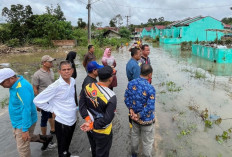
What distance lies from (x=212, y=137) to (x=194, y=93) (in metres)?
2.99

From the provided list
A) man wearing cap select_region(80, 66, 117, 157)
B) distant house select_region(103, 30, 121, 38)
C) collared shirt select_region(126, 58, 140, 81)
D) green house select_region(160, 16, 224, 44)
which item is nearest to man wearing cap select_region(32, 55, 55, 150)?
man wearing cap select_region(80, 66, 117, 157)

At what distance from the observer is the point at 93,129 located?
7.18 feet

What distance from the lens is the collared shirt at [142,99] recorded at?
2.45 meters

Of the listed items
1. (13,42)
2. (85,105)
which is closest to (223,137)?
(85,105)

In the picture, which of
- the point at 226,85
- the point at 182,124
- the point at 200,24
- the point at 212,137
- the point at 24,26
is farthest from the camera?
the point at 200,24

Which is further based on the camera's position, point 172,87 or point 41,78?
point 172,87

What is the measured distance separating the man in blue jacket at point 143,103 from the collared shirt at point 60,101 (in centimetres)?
87

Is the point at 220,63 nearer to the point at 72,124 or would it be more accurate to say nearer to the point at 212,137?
the point at 212,137

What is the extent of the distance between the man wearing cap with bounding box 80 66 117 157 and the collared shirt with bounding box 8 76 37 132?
2.51 ft

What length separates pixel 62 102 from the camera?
2.52 meters

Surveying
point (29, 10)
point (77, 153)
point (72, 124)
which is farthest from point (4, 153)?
point (29, 10)

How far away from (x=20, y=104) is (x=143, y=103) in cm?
172

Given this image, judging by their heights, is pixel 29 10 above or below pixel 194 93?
above

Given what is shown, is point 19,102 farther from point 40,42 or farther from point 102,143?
point 40,42
